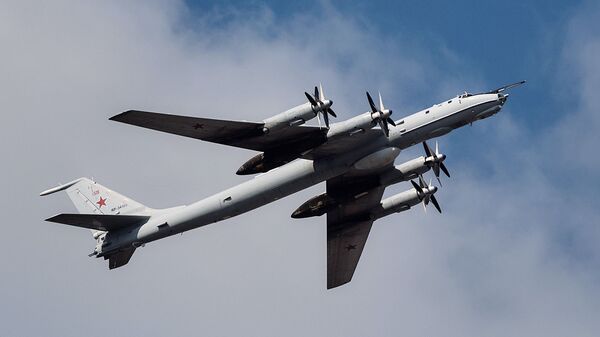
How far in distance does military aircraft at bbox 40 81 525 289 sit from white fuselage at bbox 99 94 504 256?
6cm

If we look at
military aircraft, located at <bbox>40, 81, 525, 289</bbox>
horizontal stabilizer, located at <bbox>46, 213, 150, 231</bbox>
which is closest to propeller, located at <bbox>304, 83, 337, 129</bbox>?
military aircraft, located at <bbox>40, 81, 525, 289</bbox>

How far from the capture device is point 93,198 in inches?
2581

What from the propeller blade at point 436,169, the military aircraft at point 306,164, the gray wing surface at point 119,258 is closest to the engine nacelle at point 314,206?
the military aircraft at point 306,164

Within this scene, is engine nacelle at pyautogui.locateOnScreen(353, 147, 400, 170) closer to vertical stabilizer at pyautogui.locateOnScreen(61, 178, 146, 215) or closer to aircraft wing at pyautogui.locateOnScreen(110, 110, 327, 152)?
aircraft wing at pyautogui.locateOnScreen(110, 110, 327, 152)

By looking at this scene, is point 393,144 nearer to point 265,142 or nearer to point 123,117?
point 265,142

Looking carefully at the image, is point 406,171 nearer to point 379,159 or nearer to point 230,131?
point 379,159

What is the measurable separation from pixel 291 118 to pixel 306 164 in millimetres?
5070

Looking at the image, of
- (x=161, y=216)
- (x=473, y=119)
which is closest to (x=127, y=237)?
(x=161, y=216)

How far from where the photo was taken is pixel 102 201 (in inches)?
2569

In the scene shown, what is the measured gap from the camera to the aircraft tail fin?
6425 cm

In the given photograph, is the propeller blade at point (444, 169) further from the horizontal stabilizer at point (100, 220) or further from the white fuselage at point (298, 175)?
the horizontal stabilizer at point (100, 220)

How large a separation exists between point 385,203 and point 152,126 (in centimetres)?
1726

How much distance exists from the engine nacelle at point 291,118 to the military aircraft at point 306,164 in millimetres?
52

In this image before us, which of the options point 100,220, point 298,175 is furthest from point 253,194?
point 100,220
